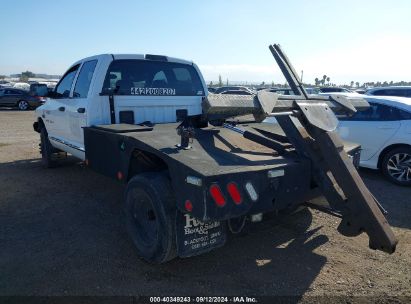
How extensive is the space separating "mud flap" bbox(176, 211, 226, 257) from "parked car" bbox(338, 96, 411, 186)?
455 cm

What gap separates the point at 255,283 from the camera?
321cm

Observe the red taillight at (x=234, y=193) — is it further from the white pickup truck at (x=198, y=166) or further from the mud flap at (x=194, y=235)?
the mud flap at (x=194, y=235)

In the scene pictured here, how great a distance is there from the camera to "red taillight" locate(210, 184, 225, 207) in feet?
8.75

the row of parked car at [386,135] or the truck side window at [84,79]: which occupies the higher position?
the truck side window at [84,79]

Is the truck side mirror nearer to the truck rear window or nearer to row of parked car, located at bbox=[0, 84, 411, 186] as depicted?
row of parked car, located at bbox=[0, 84, 411, 186]

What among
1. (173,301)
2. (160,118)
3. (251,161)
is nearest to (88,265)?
(173,301)

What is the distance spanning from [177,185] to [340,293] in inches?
65.4

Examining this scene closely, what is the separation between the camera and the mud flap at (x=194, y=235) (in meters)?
3.08

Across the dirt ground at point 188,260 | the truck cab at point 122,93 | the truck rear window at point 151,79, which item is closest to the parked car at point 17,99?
the truck cab at point 122,93

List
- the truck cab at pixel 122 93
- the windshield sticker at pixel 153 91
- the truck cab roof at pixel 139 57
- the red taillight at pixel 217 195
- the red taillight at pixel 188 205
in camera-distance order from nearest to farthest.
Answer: the red taillight at pixel 217 195, the red taillight at pixel 188 205, the truck cab at pixel 122 93, the truck cab roof at pixel 139 57, the windshield sticker at pixel 153 91

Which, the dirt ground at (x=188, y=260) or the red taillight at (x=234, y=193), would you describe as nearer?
the red taillight at (x=234, y=193)

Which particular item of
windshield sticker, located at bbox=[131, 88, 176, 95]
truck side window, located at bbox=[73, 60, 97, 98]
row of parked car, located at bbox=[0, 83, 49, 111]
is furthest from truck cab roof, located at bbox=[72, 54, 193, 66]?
row of parked car, located at bbox=[0, 83, 49, 111]

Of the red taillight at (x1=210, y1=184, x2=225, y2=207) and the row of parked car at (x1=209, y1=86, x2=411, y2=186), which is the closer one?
the red taillight at (x1=210, y1=184, x2=225, y2=207)

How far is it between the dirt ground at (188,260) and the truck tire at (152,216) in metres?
0.21
